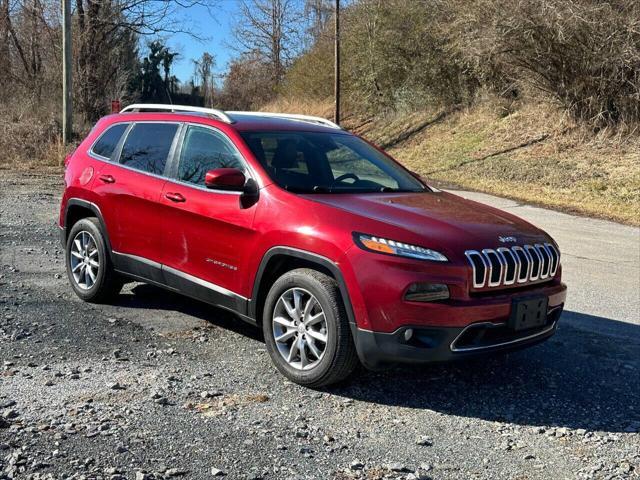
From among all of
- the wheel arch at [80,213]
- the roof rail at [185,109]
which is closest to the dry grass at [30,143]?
the wheel arch at [80,213]

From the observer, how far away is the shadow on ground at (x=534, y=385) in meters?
4.07

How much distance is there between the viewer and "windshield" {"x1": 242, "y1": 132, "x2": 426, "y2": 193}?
190 inches

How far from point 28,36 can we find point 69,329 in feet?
88.3

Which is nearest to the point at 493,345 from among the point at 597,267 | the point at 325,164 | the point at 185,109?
the point at 325,164

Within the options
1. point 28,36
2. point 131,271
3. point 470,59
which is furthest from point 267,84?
point 131,271

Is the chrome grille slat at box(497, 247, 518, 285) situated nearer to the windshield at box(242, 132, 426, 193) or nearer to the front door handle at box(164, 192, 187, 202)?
the windshield at box(242, 132, 426, 193)

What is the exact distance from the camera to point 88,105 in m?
25.4

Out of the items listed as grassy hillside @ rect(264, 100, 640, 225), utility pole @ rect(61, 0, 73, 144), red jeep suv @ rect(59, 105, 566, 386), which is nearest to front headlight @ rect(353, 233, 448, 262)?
red jeep suv @ rect(59, 105, 566, 386)

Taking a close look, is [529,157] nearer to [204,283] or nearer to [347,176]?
[347,176]

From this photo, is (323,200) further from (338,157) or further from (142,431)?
(142,431)

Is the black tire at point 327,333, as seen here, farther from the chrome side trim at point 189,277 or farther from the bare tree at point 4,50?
the bare tree at point 4,50

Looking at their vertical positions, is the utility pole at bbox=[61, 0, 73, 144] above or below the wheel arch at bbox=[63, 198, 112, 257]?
above

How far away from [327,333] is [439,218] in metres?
1.04

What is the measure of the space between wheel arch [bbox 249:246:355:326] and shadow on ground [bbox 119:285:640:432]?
0.71m
